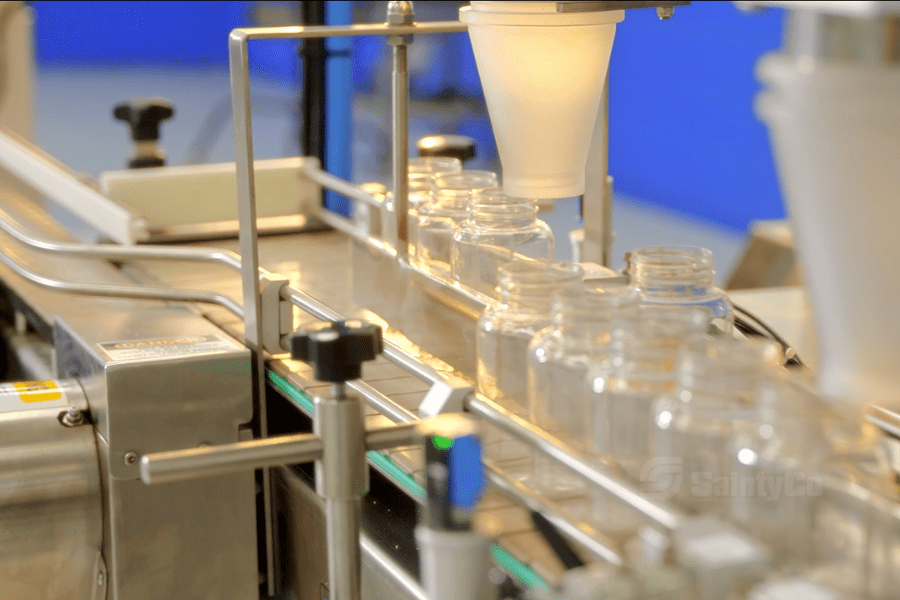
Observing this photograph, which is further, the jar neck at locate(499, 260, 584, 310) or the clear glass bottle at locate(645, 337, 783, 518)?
the jar neck at locate(499, 260, 584, 310)

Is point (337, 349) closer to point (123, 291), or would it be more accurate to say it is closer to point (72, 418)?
point (72, 418)

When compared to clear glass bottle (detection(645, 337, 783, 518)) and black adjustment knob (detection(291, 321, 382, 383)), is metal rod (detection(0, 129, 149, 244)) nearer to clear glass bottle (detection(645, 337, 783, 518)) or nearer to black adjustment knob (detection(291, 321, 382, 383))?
black adjustment knob (detection(291, 321, 382, 383))

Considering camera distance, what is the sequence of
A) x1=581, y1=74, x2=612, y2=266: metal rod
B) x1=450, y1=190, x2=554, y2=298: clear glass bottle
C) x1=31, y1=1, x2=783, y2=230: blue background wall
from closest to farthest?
x1=450, y1=190, x2=554, y2=298: clear glass bottle
x1=581, y1=74, x2=612, y2=266: metal rod
x1=31, y1=1, x2=783, y2=230: blue background wall

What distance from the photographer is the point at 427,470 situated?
702mm

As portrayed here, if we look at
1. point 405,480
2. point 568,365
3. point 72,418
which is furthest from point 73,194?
point 568,365

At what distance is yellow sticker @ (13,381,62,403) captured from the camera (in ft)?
4.50

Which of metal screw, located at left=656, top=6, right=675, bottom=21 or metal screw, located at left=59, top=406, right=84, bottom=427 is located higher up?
metal screw, located at left=656, top=6, right=675, bottom=21

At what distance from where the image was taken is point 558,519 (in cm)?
71

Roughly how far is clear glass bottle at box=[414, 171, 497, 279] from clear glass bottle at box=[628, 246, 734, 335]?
38 centimetres

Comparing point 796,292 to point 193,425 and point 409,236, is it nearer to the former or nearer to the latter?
point 409,236

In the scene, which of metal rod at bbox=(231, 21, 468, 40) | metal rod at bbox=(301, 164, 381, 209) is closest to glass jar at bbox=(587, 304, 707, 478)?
metal rod at bbox=(231, 21, 468, 40)

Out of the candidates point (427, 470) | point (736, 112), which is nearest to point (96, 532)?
point (427, 470)

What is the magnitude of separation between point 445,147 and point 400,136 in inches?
15.4

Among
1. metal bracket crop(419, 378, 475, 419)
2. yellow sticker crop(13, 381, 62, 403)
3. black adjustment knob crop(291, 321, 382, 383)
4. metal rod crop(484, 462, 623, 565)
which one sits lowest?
yellow sticker crop(13, 381, 62, 403)
